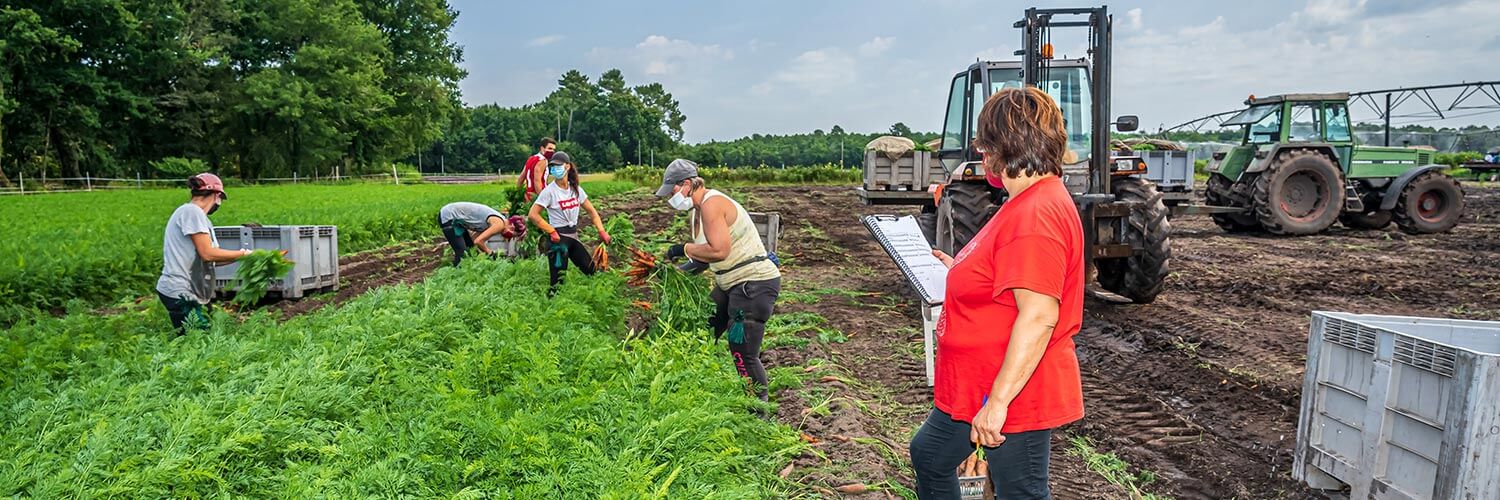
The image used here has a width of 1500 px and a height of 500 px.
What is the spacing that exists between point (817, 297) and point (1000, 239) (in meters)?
7.35

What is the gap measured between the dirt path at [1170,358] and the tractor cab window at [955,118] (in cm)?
196

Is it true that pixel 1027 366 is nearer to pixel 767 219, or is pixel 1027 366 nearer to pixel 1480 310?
pixel 767 219

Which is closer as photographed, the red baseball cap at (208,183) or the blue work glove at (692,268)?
the red baseball cap at (208,183)

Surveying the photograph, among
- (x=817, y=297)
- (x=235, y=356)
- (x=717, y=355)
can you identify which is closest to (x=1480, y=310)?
(x=817, y=297)

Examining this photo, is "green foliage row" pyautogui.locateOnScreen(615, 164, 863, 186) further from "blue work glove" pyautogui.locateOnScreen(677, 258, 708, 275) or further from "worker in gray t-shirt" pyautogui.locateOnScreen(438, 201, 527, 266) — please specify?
"blue work glove" pyautogui.locateOnScreen(677, 258, 708, 275)

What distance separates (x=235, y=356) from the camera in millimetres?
4582

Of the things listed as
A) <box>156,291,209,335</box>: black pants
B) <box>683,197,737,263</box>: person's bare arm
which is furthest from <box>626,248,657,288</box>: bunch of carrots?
<box>156,291,209,335</box>: black pants

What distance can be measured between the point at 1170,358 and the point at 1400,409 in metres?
3.47

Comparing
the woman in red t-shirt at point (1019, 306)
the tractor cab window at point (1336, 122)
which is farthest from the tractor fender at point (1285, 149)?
the woman in red t-shirt at point (1019, 306)

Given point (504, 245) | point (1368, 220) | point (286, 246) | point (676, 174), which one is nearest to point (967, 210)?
point (676, 174)

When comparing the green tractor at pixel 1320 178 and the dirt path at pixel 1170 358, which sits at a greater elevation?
the green tractor at pixel 1320 178

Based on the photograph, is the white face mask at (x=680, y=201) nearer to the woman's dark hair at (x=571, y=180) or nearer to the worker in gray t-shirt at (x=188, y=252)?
the woman's dark hair at (x=571, y=180)

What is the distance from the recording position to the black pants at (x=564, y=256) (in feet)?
25.9

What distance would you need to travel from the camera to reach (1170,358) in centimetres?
696
